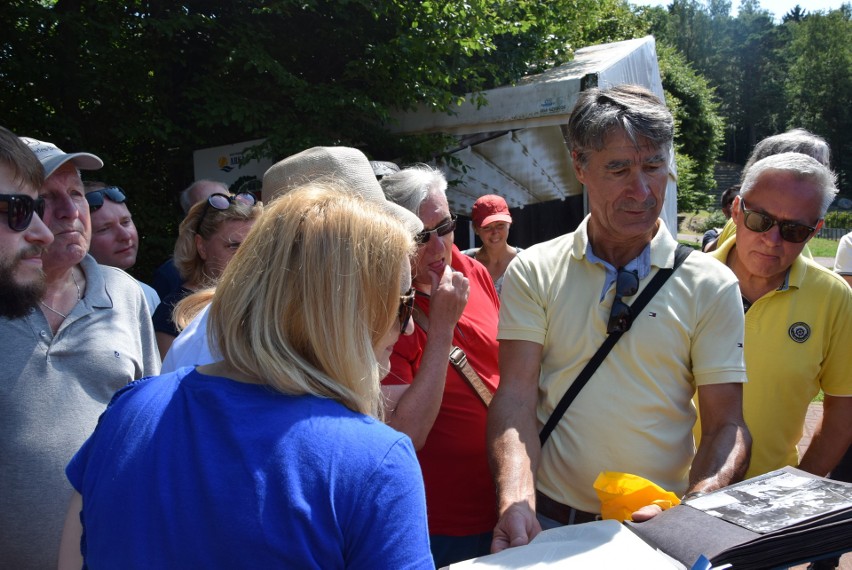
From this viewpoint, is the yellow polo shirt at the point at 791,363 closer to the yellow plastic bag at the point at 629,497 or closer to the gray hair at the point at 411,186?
the yellow plastic bag at the point at 629,497

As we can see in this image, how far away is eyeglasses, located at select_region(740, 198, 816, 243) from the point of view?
7.95 feet

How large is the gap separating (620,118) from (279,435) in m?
1.39

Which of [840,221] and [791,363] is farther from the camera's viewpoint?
[840,221]

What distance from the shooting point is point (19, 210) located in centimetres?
196

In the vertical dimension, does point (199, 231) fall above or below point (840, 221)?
above

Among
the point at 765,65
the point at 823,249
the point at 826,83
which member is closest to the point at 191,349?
the point at 823,249

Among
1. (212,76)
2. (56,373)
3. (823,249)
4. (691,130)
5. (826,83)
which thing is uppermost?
(826,83)

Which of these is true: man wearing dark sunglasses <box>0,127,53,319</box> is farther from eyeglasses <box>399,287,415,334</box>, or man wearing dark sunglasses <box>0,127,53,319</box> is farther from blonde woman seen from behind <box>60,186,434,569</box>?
eyeglasses <box>399,287,415,334</box>

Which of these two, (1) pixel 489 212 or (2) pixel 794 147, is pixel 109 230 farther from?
(2) pixel 794 147

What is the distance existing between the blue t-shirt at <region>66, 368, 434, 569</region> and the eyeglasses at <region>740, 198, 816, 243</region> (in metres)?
1.81

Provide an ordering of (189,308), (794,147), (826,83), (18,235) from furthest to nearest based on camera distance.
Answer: (826,83), (794,147), (189,308), (18,235)

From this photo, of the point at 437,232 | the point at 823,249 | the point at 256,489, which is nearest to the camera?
the point at 256,489

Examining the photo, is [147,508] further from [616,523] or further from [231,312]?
[616,523]

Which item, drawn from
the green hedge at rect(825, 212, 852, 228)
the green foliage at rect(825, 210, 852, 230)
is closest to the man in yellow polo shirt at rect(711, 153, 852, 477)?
the green foliage at rect(825, 210, 852, 230)
